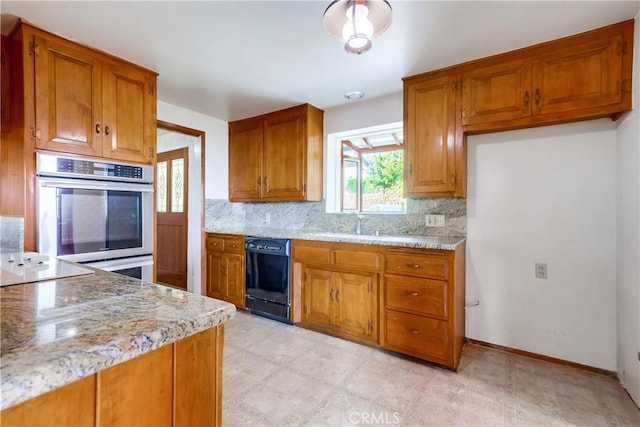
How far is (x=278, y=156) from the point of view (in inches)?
134

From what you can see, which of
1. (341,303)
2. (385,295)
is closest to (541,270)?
(385,295)

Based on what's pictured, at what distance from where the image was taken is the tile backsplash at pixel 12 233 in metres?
1.76

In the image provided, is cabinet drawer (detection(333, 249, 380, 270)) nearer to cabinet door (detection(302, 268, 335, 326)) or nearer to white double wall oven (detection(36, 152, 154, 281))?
cabinet door (detection(302, 268, 335, 326))

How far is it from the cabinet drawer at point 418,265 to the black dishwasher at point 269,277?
3.38 ft

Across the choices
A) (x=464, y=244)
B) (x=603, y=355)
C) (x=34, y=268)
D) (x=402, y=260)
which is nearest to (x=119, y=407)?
(x=34, y=268)

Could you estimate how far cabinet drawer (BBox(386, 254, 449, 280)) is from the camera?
2071 millimetres

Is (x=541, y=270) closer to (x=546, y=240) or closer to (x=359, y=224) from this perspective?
(x=546, y=240)

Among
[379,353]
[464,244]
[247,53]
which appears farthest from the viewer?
[464,244]

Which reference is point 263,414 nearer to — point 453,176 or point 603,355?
point 453,176

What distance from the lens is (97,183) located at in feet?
6.83

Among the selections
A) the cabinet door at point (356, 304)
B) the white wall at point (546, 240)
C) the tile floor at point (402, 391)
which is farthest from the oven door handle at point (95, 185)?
the white wall at point (546, 240)

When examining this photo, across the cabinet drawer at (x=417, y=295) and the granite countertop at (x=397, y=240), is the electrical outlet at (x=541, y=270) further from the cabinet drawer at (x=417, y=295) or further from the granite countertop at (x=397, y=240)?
the cabinet drawer at (x=417, y=295)

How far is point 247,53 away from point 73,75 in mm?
1180

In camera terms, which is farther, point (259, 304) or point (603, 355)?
point (259, 304)
